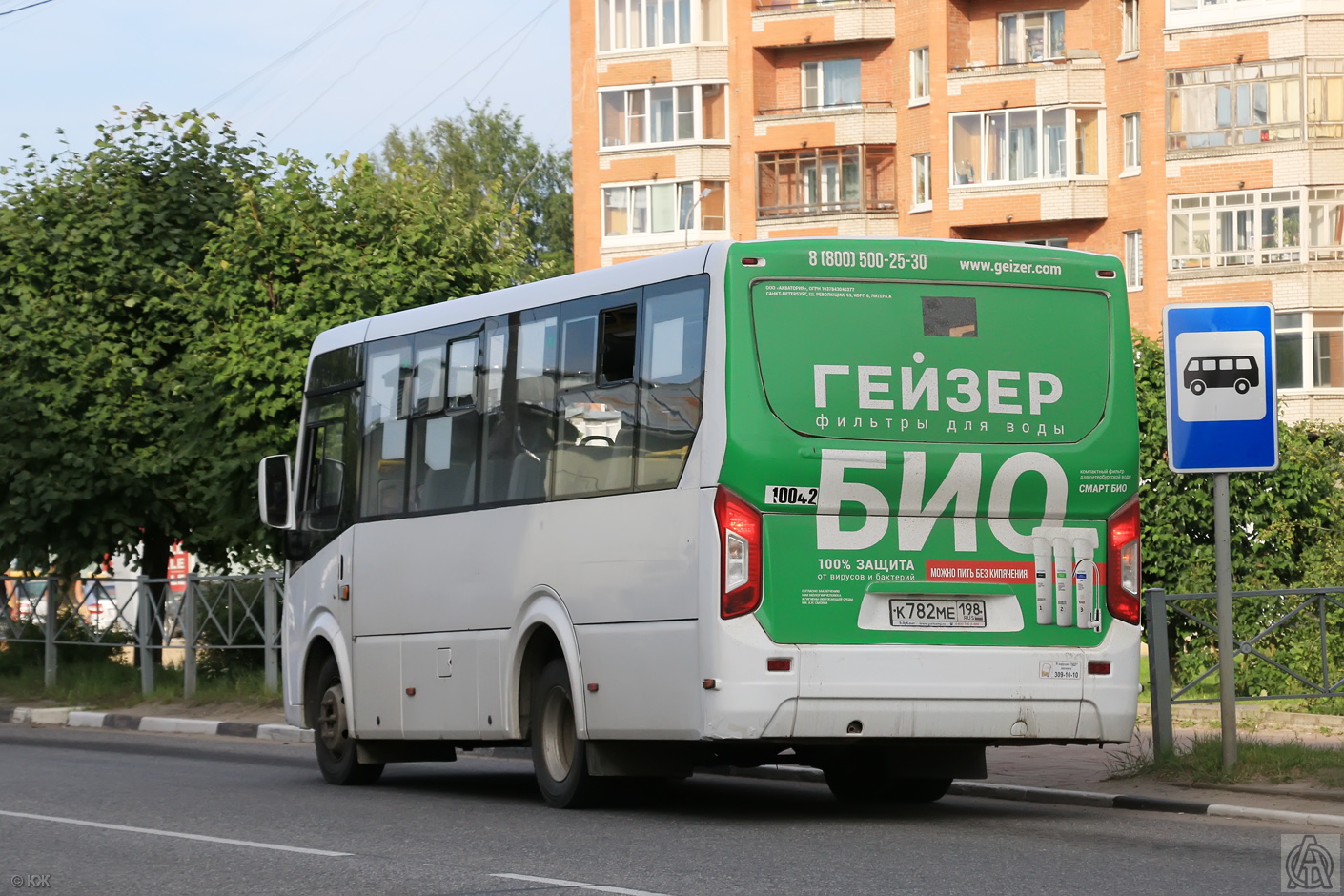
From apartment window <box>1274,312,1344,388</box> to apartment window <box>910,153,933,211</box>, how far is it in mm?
11205

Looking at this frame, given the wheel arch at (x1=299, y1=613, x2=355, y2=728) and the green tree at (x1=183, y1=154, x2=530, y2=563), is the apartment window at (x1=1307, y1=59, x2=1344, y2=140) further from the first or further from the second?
the wheel arch at (x1=299, y1=613, x2=355, y2=728)

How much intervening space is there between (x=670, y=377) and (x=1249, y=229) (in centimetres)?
4151

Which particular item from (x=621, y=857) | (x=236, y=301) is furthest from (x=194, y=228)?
(x=621, y=857)

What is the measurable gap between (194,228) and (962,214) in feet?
97.4

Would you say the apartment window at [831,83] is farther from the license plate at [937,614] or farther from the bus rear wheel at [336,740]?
the license plate at [937,614]

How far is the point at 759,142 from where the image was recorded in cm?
6041

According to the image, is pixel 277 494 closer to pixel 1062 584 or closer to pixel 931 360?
pixel 931 360

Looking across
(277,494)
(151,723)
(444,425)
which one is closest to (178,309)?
(151,723)

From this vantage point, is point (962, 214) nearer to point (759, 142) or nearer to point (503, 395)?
point (759, 142)

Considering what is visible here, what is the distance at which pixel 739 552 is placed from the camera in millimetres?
11602

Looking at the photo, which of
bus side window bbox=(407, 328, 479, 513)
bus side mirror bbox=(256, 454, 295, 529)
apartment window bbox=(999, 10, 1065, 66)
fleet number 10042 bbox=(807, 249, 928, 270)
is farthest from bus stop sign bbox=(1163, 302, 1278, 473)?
apartment window bbox=(999, 10, 1065, 66)

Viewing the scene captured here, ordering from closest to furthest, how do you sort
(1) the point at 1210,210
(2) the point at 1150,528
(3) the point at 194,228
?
(2) the point at 1150,528 → (3) the point at 194,228 → (1) the point at 1210,210

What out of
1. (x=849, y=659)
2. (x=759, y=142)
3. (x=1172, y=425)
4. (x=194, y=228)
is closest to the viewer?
(x=849, y=659)

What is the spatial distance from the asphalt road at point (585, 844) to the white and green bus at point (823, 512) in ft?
1.78
